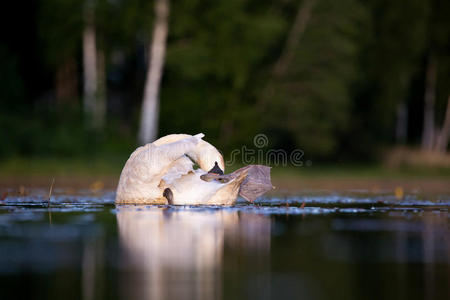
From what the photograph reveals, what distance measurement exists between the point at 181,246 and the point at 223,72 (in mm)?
27318

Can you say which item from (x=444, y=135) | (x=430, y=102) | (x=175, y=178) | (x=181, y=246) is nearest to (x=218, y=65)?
(x=430, y=102)

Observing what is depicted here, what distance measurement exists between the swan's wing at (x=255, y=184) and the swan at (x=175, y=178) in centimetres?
21

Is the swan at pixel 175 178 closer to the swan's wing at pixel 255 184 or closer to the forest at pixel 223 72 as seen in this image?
the swan's wing at pixel 255 184

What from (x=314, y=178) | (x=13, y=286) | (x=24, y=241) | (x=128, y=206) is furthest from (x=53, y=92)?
(x=13, y=286)

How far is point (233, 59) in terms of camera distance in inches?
1382

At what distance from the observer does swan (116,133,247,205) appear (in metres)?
13.2

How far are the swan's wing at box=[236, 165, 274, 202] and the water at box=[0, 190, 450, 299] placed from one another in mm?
368

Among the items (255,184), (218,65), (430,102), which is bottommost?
(255,184)

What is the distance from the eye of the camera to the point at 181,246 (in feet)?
28.2

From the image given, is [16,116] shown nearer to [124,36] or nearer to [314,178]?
[124,36]

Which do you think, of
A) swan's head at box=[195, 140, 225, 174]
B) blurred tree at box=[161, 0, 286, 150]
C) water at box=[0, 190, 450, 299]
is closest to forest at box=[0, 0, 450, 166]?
blurred tree at box=[161, 0, 286, 150]

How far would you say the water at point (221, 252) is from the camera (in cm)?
632

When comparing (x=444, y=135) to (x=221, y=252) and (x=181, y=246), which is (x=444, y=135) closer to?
(x=181, y=246)

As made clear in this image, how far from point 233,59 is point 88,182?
1378cm
